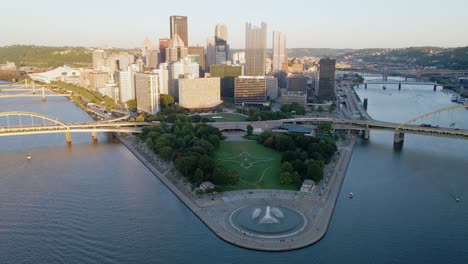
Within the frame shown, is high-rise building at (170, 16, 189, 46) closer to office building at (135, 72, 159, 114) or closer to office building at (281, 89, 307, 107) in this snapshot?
office building at (281, 89, 307, 107)

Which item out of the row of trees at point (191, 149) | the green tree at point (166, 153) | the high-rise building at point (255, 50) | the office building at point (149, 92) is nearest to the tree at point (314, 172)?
the row of trees at point (191, 149)

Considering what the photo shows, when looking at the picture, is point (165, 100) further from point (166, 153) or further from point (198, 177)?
point (198, 177)

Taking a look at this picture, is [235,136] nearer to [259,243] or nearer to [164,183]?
[164,183]

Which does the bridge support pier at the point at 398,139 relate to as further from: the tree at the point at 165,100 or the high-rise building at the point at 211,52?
the high-rise building at the point at 211,52

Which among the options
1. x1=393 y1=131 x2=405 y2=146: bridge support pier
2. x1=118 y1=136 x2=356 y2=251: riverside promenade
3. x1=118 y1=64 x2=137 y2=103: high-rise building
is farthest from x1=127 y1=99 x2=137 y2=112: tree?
x1=393 y1=131 x2=405 y2=146: bridge support pier

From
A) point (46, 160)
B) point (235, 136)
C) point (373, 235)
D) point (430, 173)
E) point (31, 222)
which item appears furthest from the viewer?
point (235, 136)

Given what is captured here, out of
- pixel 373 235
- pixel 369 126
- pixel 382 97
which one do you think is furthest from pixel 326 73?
pixel 373 235

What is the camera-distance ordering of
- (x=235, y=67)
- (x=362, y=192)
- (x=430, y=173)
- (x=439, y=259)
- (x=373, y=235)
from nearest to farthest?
(x=439, y=259), (x=373, y=235), (x=362, y=192), (x=430, y=173), (x=235, y=67)
